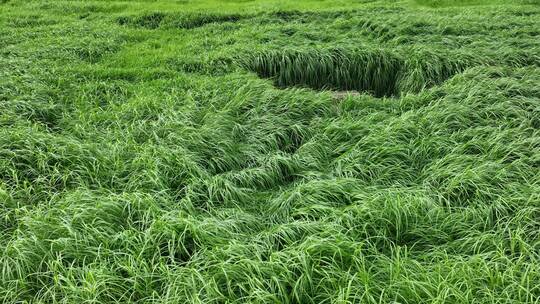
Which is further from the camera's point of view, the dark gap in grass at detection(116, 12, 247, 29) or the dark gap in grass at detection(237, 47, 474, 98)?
the dark gap in grass at detection(116, 12, 247, 29)

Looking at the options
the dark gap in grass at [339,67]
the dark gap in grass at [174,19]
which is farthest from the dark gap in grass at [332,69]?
the dark gap in grass at [174,19]

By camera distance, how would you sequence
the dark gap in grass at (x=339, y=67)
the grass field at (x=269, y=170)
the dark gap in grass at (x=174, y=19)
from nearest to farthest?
the grass field at (x=269, y=170)
the dark gap in grass at (x=339, y=67)
the dark gap in grass at (x=174, y=19)

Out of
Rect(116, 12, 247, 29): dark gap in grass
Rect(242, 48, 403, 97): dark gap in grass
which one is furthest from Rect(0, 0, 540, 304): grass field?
Rect(116, 12, 247, 29): dark gap in grass

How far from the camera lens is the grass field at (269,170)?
3.55 m

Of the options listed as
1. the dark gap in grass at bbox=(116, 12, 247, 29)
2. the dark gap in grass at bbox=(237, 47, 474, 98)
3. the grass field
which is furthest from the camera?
the dark gap in grass at bbox=(116, 12, 247, 29)

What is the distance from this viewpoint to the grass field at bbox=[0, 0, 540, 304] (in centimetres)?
355

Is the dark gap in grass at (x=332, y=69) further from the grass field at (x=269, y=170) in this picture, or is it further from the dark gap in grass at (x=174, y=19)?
the dark gap in grass at (x=174, y=19)

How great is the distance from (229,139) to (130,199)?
6.29 ft

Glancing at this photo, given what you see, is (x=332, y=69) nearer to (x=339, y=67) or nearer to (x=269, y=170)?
(x=339, y=67)

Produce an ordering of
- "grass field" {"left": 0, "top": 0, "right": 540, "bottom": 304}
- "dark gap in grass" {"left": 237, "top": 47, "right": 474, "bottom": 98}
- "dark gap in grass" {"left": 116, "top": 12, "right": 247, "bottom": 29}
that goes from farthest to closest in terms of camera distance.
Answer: "dark gap in grass" {"left": 116, "top": 12, "right": 247, "bottom": 29}, "dark gap in grass" {"left": 237, "top": 47, "right": 474, "bottom": 98}, "grass field" {"left": 0, "top": 0, "right": 540, "bottom": 304}

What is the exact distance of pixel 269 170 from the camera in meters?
5.50

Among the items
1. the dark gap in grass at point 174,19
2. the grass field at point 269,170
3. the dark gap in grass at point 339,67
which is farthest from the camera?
the dark gap in grass at point 174,19

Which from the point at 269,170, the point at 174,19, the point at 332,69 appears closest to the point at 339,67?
the point at 332,69

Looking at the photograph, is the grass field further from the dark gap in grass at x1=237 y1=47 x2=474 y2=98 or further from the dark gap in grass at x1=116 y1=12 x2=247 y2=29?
the dark gap in grass at x1=116 y1=12 x2=247 y2=29
